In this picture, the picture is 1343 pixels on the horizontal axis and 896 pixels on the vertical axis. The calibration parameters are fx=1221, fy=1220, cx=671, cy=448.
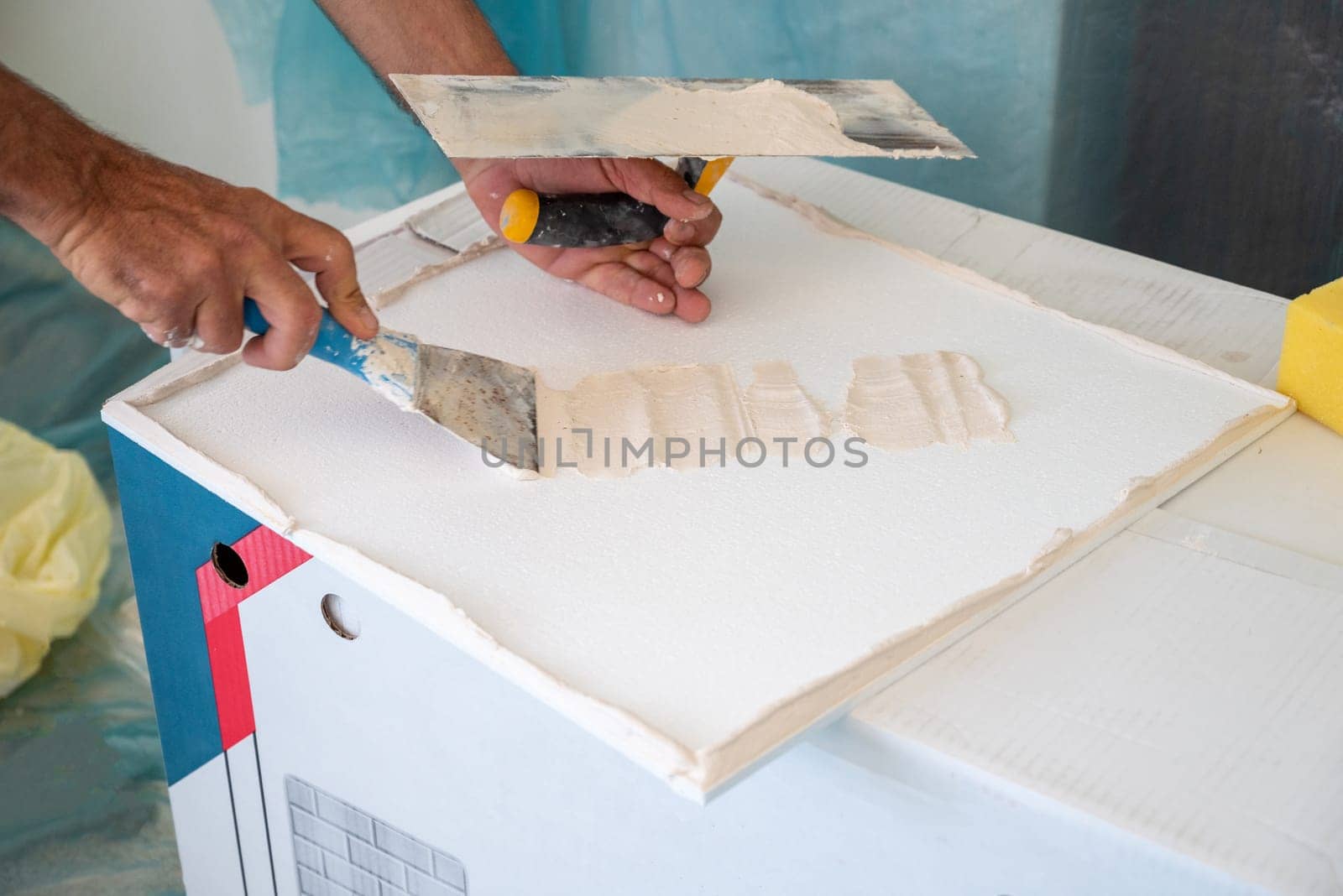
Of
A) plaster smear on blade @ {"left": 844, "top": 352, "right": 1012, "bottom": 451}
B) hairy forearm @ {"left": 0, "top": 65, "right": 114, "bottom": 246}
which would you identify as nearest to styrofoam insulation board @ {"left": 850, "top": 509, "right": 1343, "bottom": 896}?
plaster smear on blade @ {"left": 844, "top": 352, "right": 1012, "bottom": 451}

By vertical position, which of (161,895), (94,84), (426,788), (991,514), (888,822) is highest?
(94,84)

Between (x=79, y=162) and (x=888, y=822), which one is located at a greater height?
(x=79, y=162)

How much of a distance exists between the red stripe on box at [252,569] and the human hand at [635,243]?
15.7 inches

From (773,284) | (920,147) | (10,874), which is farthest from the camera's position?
(10,874)

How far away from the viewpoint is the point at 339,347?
905 millimetres

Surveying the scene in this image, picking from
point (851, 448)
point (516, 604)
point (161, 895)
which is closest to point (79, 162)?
point (516, 604)

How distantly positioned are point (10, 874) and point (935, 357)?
1234mm

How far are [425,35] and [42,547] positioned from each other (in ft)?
3.24

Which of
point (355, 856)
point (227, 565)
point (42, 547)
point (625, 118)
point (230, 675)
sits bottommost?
point (42, 547)

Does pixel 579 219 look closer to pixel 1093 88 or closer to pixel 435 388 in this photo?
pixel 435 388

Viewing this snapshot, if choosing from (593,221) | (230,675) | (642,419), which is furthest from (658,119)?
(230,675)

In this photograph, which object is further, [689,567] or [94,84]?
[94,84]

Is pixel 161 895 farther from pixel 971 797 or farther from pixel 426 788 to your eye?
pixel 971 797

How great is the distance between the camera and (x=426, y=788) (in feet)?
2.92
